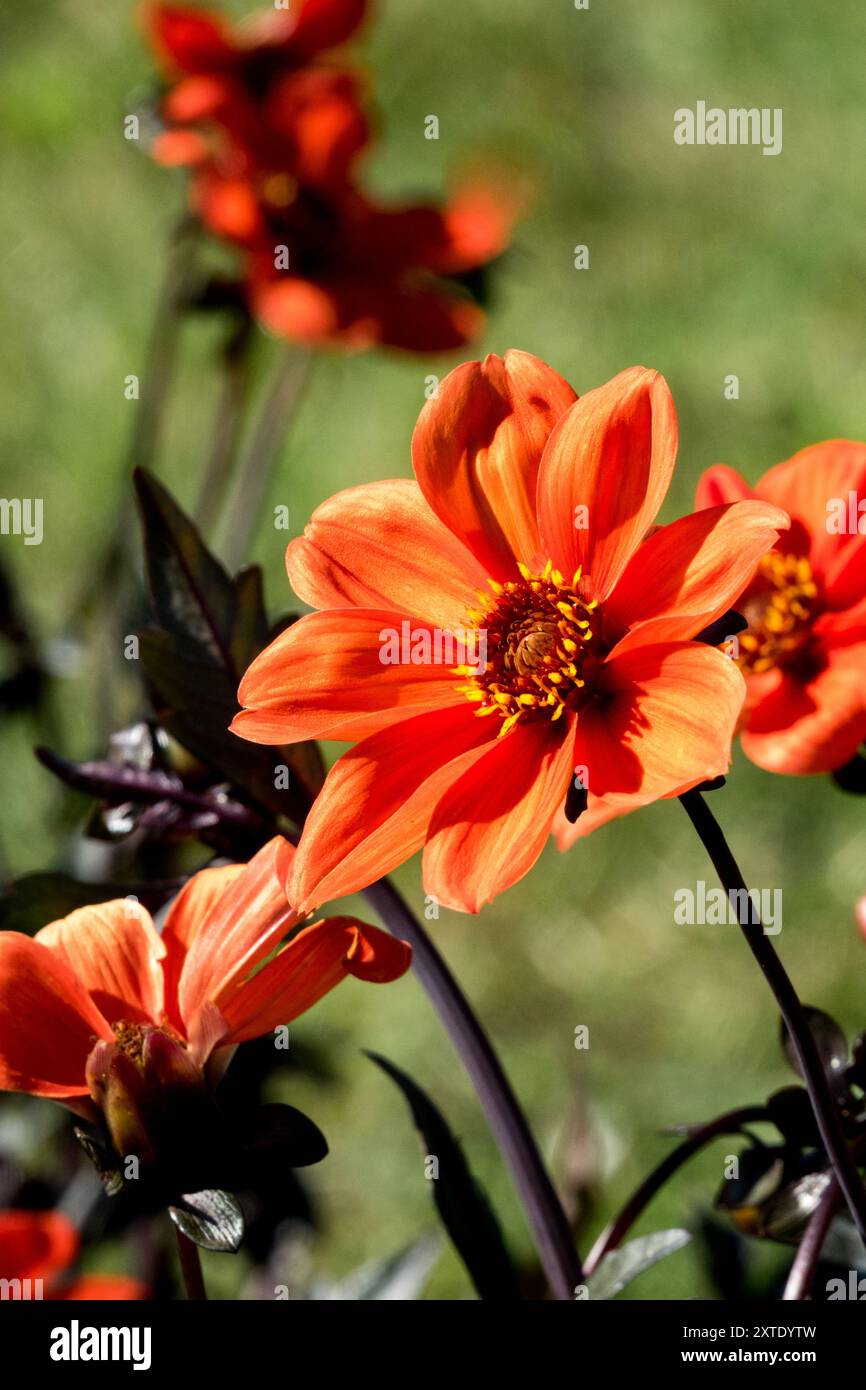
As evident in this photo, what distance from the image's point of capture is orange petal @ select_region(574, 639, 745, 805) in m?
0.45

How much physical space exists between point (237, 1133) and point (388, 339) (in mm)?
826

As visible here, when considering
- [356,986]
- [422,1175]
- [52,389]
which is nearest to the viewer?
[422,1175]

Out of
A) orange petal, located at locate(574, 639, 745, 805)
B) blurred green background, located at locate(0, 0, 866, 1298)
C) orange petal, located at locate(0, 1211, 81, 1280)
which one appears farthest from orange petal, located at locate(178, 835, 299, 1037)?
blurred green background, located at locate(0, 0, 866, 1298)

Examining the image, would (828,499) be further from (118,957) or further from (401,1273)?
(401,1273)

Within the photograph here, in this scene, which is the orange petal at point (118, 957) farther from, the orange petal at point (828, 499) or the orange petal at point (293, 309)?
the orange petal at point (293, 309)

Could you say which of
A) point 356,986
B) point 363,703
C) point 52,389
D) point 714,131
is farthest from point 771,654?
point 714,131

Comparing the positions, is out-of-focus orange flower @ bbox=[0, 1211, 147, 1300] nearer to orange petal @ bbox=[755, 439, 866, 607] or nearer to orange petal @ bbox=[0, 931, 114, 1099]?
orange petal @ bbox=[0, 931, 114, 1099]

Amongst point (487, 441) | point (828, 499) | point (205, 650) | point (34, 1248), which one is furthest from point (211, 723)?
point (34, 1248)

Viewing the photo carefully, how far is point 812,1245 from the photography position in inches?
19.9

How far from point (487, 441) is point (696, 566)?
0.09 meters

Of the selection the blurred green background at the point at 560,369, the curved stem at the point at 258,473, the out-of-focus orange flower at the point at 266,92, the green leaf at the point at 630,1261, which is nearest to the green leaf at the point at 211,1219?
the green leaf at the point at 630,1261

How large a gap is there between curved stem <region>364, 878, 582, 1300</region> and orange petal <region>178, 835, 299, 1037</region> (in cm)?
5
